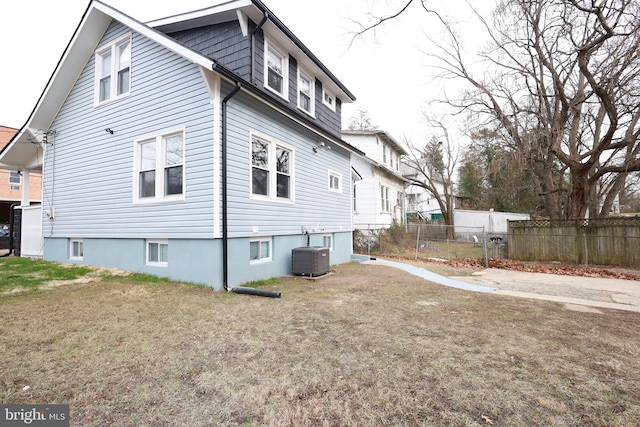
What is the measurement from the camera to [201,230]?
6.48 metres

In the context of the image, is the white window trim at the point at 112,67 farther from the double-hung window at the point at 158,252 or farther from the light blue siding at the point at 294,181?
the double-hung window at the point at 158,252

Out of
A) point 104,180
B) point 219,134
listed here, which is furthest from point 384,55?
point 104,180

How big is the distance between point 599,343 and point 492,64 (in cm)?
1341

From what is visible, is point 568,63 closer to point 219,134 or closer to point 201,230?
point 219,134

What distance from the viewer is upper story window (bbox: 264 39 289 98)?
8.36m

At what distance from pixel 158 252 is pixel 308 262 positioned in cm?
373

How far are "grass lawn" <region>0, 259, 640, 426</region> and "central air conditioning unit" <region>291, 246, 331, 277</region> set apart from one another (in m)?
2.52

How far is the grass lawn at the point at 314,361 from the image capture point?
2400mm

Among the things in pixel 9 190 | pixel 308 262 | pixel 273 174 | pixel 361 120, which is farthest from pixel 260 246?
pixel 361 120

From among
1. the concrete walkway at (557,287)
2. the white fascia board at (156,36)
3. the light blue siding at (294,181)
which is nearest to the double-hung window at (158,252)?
the light blue siding at (294,181)

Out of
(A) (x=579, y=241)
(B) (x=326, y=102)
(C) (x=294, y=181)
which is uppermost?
(B) (x=326, y=102)

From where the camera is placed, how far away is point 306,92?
34.3ft

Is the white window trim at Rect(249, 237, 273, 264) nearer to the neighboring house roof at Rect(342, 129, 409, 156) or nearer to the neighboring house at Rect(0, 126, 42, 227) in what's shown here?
the neighboring house roof at Rect(342, 129, 409, 156)

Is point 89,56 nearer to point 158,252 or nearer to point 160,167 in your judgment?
point 160,167
